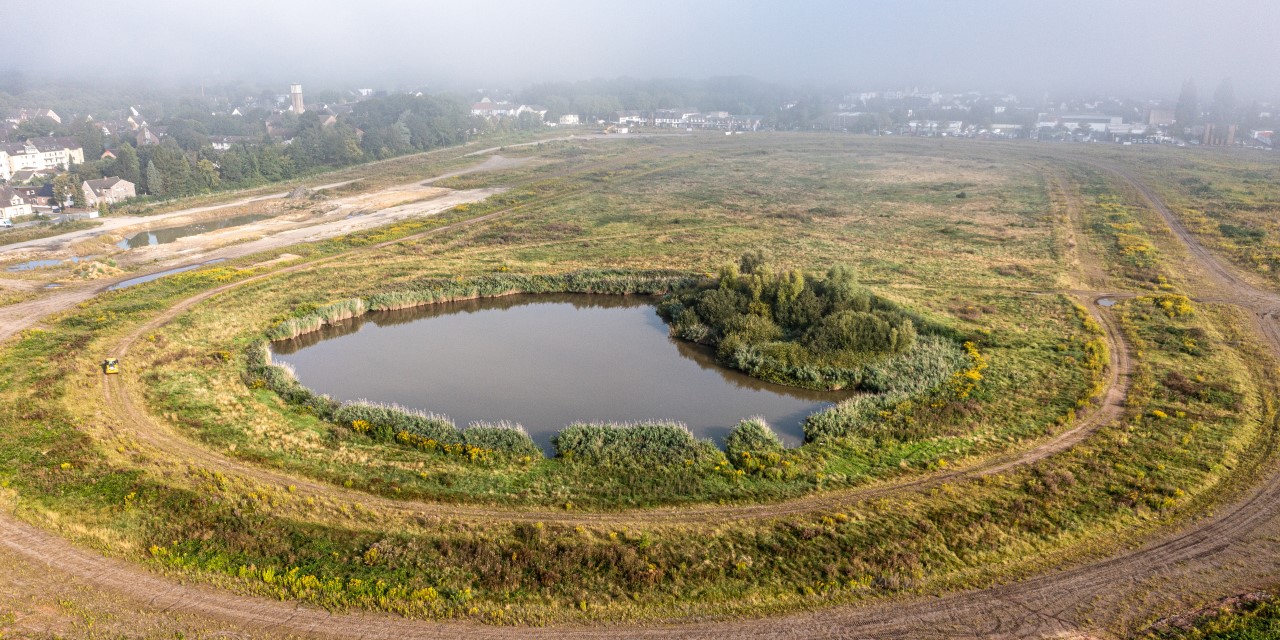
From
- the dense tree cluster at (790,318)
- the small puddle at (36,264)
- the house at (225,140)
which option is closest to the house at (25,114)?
the house at (225,140)

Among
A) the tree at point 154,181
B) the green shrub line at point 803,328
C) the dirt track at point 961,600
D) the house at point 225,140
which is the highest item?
the house at point 225,140

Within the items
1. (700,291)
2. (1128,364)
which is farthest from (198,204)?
(1128,364)

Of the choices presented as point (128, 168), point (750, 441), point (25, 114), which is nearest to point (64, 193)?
point (128, 168)

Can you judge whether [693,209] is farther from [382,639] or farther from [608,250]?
[382,639]

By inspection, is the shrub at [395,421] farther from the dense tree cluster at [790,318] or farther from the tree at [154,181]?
the tree at [154,181]

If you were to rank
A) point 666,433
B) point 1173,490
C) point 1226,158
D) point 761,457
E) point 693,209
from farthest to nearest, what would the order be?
1. point 1226,158
2. point 693,209
3. point 666,433
4. point 761,457
5. point 1173,490
